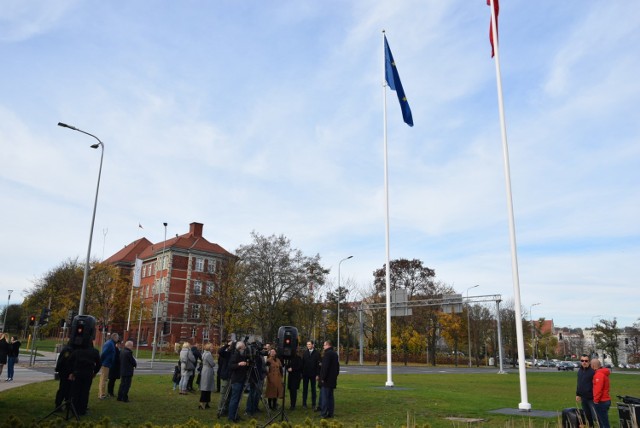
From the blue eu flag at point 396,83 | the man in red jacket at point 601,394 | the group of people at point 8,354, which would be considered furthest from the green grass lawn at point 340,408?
the blue eu flag at point 396,83

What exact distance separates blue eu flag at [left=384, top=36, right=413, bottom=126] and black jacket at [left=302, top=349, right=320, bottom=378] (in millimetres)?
11547

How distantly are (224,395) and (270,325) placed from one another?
40.3m

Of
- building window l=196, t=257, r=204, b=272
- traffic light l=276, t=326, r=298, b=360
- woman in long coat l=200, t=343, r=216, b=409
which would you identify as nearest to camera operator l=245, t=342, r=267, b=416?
traffic light l=276, t=326, r=298, b=360

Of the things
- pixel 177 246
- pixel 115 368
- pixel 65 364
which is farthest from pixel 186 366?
pixel 177 246

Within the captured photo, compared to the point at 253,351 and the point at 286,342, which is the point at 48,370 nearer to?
the point at 253,351

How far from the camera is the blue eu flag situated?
21.6m

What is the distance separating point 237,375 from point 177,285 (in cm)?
6711

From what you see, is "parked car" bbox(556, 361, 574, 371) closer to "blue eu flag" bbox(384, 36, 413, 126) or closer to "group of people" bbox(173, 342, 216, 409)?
"blue eu flag" bbox(384, 36, 413, 126)

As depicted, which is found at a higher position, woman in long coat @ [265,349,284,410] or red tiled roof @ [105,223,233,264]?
red tiled roof @ [105,223,233,264]

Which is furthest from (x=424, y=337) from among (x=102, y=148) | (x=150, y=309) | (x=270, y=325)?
(x=102, y=148)

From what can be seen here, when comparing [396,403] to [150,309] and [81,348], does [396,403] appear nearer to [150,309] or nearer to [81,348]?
[81,348]

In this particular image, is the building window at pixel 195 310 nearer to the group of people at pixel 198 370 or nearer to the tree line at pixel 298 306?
the tree line at pixel 298 306

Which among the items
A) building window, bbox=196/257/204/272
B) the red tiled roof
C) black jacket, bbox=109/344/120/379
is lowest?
black jacket, bbox=109/344/120/379

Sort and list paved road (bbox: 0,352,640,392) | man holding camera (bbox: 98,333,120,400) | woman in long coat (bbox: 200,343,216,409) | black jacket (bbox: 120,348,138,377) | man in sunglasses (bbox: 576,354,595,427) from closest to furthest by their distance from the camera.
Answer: man in sunglasses (bbox: 576,354,595,427) → woman in long coat (bbox: 200,343,216,409) → black jacket (bbox: 120,348,138,377) → man holding camera (bbox: 98,333,120,400) → paved road (bbox: 0,352,640,392)
